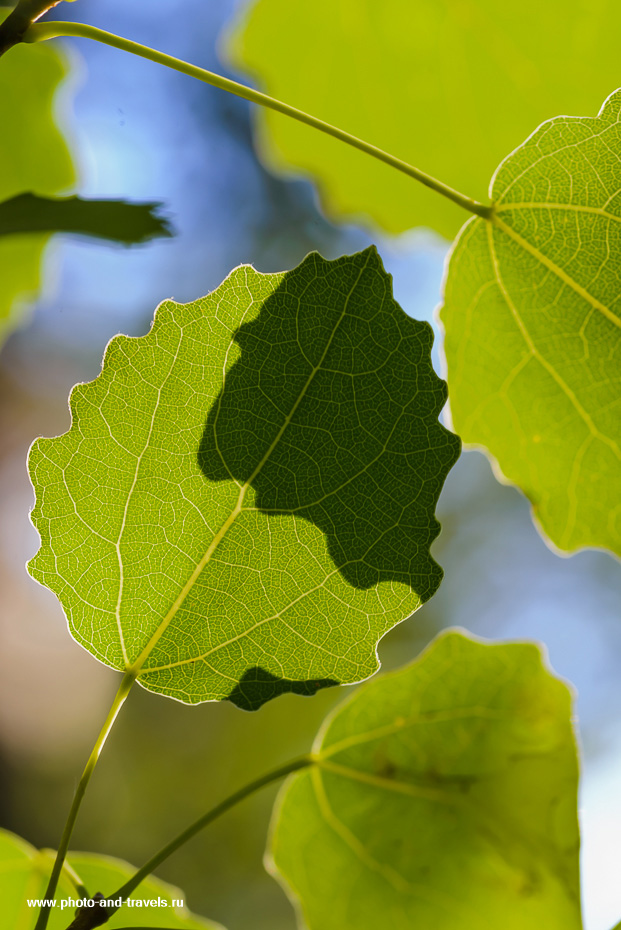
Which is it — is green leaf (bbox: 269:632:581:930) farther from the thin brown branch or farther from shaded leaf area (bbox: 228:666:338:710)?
the thin brown branch

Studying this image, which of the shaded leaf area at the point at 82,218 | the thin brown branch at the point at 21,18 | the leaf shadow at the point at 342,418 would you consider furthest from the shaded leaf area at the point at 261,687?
the thin brown branch at the point at 21,18

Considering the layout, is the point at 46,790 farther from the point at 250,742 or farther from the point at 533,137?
the point at 533,137

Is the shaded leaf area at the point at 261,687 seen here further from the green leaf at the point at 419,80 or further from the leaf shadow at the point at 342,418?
the green leaf at the point at 419,80

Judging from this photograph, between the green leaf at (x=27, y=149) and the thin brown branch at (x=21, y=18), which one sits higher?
the green leaf at (x=27, y=149)

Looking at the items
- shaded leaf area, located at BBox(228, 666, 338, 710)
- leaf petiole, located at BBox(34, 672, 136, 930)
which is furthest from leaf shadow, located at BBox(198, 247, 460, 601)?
leaf petiole, located at BBox(34, 672, 136, 930)

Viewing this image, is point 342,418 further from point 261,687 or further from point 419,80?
point 419,80

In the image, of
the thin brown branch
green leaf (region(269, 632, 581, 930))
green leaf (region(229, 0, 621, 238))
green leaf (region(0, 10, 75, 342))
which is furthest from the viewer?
green leaf (region(229, 0, 621, 238))

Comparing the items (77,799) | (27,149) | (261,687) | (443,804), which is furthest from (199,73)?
(443,804)
